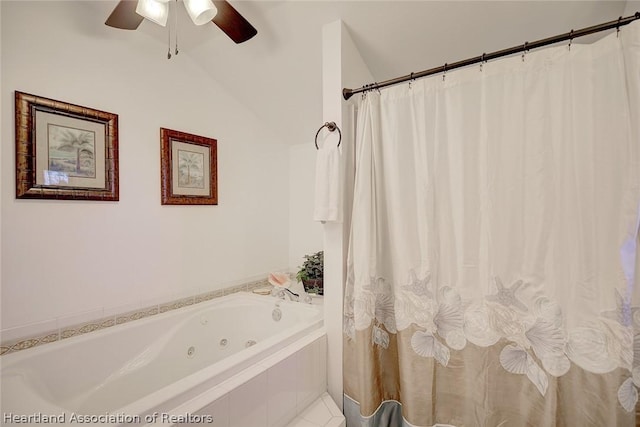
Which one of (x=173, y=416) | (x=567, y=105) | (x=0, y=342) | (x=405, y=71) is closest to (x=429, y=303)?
(x=567, y=105)

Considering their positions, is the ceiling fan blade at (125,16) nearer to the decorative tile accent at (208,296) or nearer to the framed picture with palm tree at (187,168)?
the framed picture with palm tree at (187,168)

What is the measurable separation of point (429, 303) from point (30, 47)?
2403 millimetres

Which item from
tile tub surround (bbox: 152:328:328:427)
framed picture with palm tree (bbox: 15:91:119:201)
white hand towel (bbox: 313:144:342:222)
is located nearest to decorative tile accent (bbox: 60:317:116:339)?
framed picture with palm tree (bbox: 15:91:119:201)

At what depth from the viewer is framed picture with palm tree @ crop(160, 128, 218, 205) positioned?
1985mm

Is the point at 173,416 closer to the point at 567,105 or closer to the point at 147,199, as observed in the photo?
the point at 147,199

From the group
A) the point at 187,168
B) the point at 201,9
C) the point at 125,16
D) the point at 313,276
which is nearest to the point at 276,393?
the point at 313,276

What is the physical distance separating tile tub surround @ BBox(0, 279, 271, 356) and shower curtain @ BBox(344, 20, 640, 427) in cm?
134

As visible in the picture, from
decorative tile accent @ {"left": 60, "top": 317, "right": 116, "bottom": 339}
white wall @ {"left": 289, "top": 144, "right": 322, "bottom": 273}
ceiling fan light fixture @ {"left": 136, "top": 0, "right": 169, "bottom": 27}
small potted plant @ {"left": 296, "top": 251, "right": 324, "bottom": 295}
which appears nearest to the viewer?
ceiling fan light fixture @ {"left": 136, "top": 0, "right": 169, "bottom": 27}

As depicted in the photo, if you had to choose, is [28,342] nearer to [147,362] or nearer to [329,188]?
[147,362]

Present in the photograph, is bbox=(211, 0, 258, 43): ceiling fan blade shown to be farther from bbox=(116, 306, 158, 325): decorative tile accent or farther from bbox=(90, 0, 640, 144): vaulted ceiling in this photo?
bbox=(116, 306, 158, 325): decorative tile accent

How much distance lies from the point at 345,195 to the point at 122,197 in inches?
55.7

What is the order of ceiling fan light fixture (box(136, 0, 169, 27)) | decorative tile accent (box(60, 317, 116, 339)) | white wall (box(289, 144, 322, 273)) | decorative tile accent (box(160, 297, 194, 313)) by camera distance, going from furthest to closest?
white wall (box(289, 144, 322, 273)), decorative tile accent (box(160, 297, 194, 313)), decorative tile accent (box(60, 317, 116, 339)), ceiling fan light fixture (box(136, 0, 169, 27))

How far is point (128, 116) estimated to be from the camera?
1.80 meters

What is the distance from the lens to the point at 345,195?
161cm
